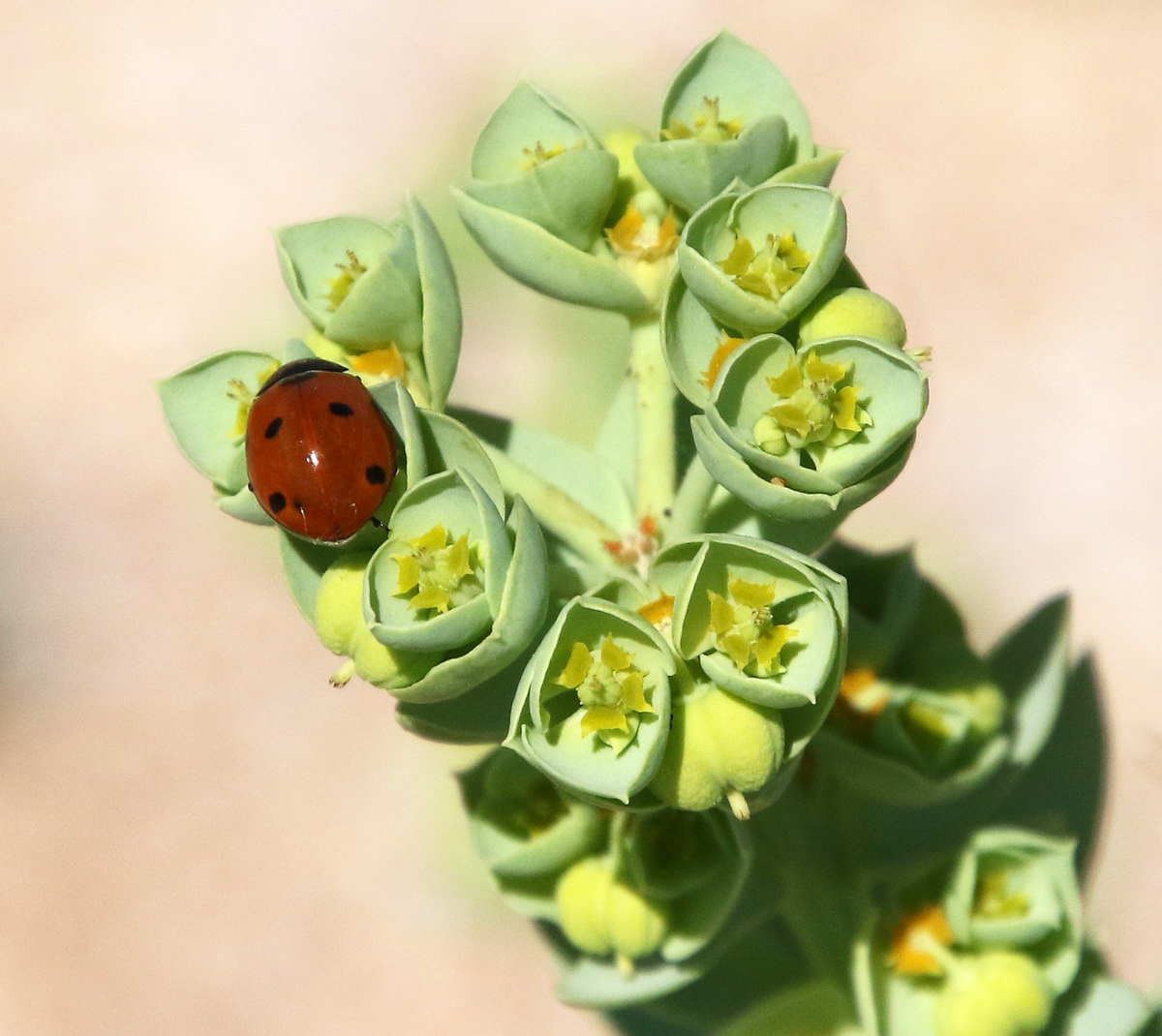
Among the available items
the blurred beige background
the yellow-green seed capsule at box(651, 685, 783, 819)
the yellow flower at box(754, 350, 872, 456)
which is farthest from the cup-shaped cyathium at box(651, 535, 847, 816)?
the blurred beige background

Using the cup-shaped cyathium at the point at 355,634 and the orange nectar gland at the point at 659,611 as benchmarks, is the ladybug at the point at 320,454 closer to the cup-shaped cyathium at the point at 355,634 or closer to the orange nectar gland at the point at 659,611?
the cup-shaped cyathium at the point at 355,634

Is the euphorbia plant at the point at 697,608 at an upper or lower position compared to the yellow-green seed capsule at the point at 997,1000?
upper

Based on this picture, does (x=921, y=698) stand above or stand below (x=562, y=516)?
below

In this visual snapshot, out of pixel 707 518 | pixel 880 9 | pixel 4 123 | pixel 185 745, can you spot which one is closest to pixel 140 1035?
pixel 185 745

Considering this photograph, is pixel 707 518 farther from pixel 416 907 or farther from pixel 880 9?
pixel 880 9

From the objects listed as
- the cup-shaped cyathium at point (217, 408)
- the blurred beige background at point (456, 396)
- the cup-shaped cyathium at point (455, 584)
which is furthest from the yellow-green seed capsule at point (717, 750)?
the blurred beige background at point (456, 396)

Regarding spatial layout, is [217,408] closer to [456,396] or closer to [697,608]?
[697,608]

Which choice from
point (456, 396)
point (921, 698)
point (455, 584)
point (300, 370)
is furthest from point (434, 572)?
point (456, 396)
